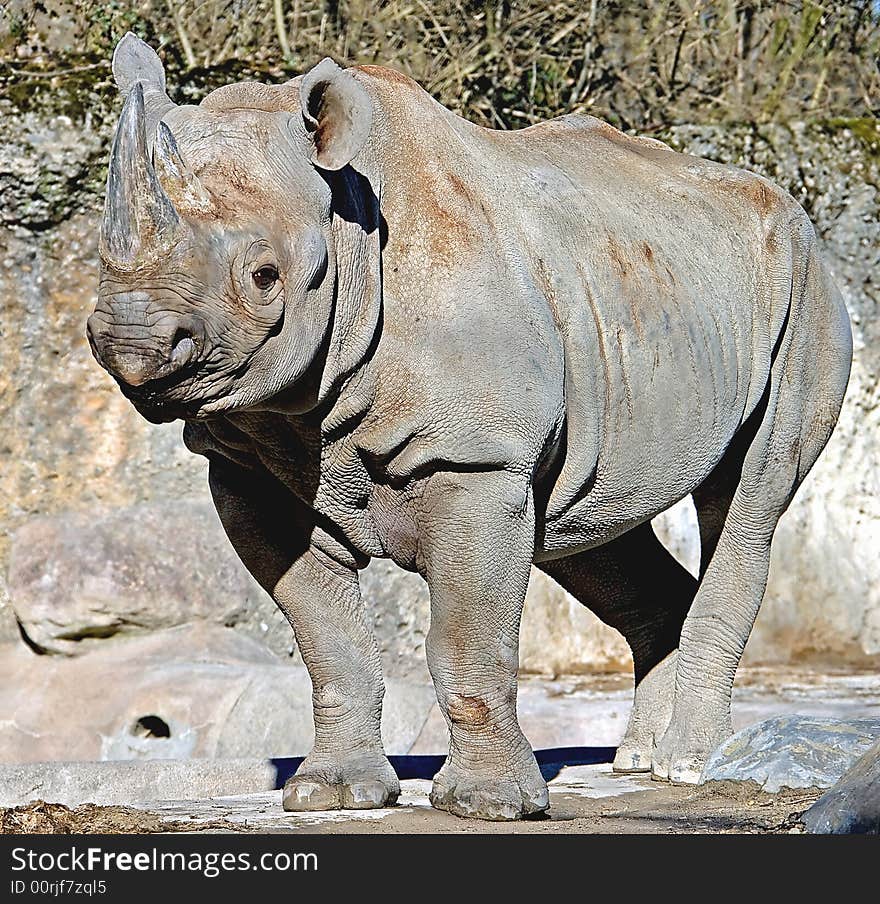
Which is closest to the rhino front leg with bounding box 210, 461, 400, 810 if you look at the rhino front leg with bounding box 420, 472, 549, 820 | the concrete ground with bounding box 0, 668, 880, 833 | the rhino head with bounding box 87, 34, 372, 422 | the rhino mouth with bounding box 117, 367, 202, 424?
the concrete ground with bounding box 0, 668, 880, 833

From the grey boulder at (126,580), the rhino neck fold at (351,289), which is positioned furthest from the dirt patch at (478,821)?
the grey boulder at (126,580)

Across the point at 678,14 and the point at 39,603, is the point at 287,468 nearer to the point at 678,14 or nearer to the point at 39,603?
the point at 39,603

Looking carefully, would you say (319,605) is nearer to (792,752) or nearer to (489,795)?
(489,795)

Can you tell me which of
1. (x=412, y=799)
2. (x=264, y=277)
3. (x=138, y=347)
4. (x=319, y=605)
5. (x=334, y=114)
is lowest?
(x=412, y=799)

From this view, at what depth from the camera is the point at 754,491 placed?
6012 mm

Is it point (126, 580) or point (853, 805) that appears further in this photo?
point (126, 580)

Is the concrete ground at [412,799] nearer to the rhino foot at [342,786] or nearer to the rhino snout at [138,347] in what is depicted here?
the rhino foot at [342,786]

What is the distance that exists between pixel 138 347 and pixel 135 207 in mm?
326

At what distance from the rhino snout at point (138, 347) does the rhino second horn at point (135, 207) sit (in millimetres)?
153

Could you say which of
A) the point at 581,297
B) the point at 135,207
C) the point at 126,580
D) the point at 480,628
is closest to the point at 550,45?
the point at 126,580

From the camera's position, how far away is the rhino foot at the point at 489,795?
468cm

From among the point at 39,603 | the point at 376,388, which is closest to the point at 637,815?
the point at 376,388

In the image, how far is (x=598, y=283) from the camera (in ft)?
16.7

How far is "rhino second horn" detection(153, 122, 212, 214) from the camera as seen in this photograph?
4129 mm
